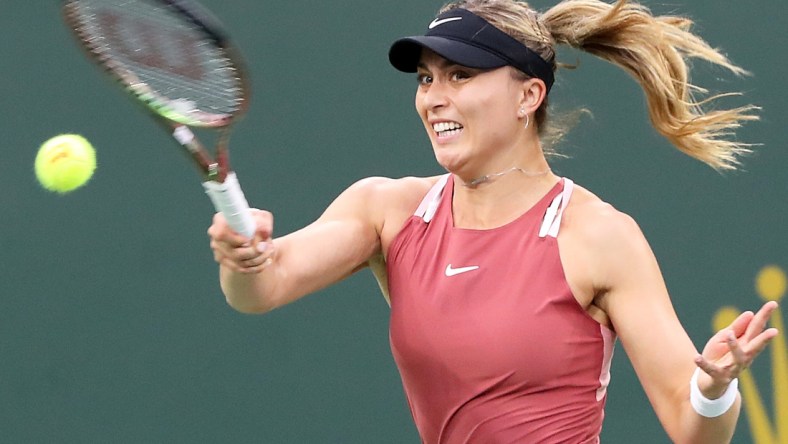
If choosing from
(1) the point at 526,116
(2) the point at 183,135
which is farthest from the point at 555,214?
(2) the point at 183,135

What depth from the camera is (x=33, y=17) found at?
4.75 metres

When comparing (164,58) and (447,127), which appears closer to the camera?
(164,58)

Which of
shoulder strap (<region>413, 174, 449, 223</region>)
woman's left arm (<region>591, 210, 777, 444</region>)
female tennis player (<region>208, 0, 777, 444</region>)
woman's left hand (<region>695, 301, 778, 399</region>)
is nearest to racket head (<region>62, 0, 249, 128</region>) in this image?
female tennis player (<region>208, 0, 777, 444</region>)

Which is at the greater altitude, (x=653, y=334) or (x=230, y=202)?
(x=230, y=202)

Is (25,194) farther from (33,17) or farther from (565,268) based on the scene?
(565,268)

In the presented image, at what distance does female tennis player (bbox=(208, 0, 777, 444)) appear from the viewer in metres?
3.05

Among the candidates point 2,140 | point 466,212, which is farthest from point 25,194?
point 466,212

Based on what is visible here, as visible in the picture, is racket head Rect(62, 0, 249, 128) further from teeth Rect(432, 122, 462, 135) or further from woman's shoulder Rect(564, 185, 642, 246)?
woman's shoulder Rect(564, 185, 642, 246)

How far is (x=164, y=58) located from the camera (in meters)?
2.88

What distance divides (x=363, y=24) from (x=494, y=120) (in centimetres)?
172

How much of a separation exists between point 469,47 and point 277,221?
69.4 inches

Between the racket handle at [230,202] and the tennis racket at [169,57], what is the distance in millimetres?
90

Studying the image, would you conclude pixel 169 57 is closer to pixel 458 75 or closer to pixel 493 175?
pixel 458 75

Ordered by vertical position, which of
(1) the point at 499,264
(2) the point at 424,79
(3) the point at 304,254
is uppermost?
(2) the point at 424,79
